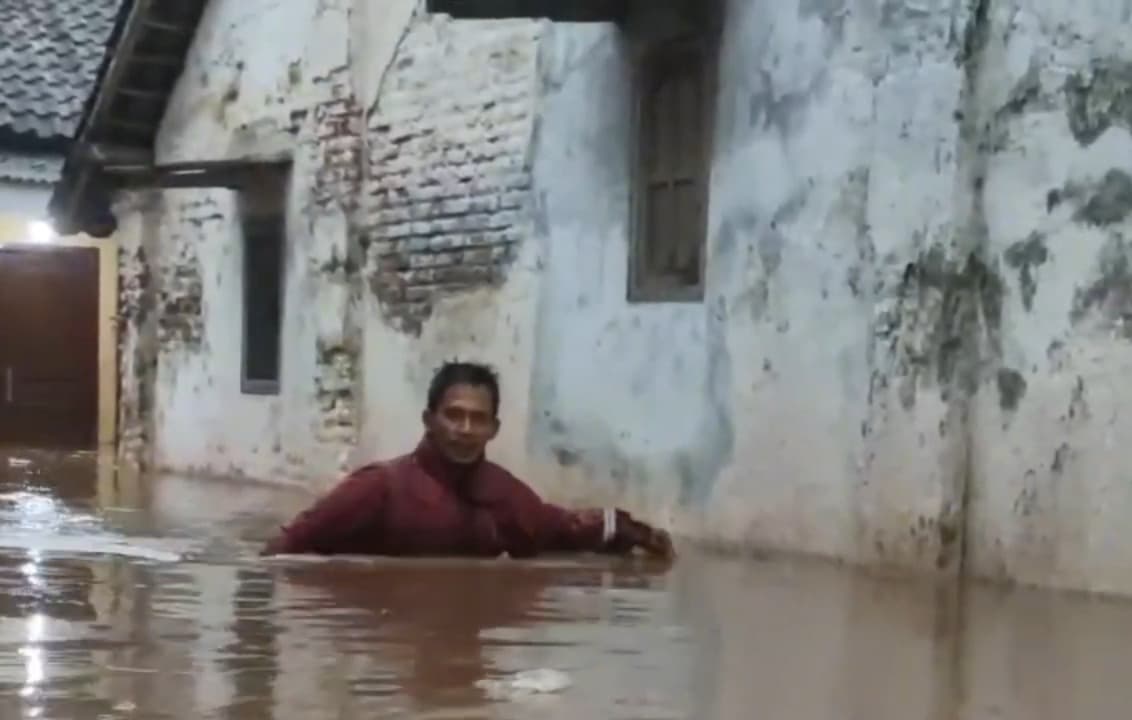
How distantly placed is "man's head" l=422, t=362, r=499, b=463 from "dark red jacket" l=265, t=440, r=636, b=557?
0.05m

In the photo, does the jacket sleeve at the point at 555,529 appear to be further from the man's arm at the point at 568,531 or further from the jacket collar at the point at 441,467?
the jacket collar at the point at 441,467

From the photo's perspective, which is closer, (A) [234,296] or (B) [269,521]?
(B) [269,521]

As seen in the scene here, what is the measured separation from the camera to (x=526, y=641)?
16.7 feet

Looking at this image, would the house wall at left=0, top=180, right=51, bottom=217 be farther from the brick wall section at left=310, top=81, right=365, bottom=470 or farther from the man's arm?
the man's arm

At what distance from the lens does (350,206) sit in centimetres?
1289

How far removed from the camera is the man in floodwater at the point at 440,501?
6.86 m

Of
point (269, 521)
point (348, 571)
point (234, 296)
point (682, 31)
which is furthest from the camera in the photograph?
point (234, 296)

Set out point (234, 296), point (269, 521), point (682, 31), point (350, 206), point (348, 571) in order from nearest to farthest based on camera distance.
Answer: point (348, 571) < point (682, 31) < point (269, 521) < point (350, 206) < point (234, 296)

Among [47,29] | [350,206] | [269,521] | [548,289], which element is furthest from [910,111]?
[47,29]

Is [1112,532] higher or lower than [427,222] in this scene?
lower

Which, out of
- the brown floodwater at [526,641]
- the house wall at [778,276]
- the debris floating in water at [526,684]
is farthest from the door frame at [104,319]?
the debris floating in water at [526,684]

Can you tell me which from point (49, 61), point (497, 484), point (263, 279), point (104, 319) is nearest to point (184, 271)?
point (263, 279)

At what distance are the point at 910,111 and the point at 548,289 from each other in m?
3.01

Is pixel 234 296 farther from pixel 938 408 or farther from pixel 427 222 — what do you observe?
pixel 938 408
